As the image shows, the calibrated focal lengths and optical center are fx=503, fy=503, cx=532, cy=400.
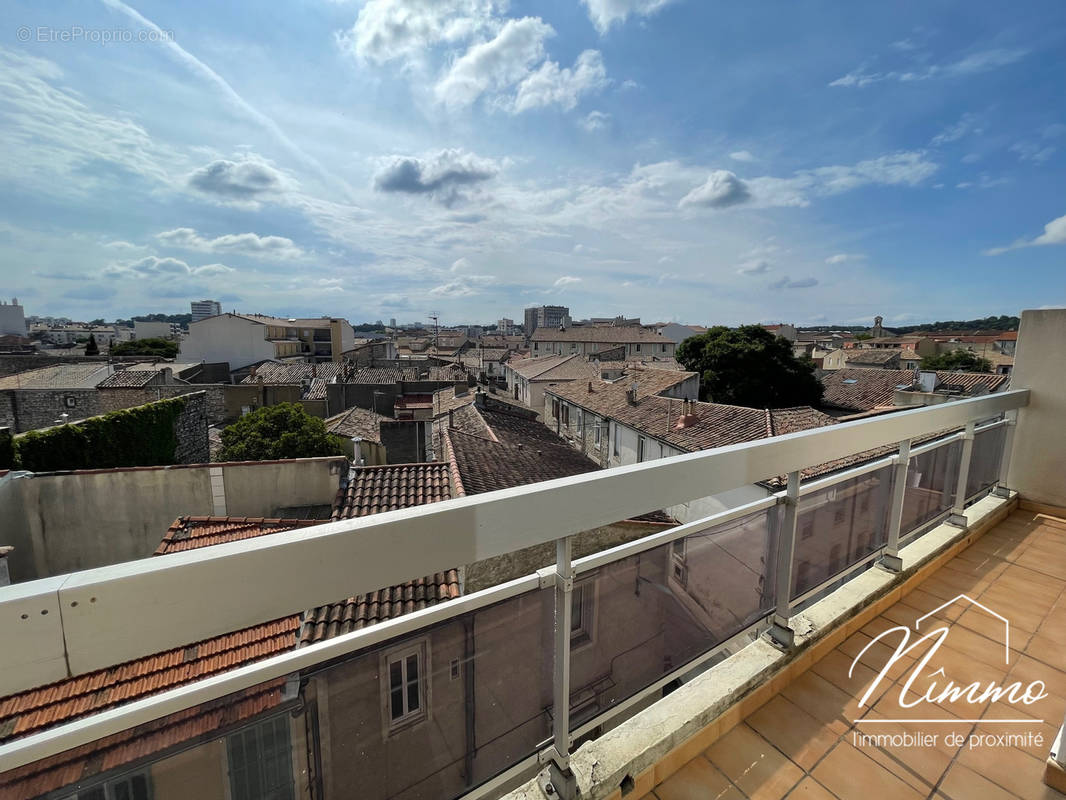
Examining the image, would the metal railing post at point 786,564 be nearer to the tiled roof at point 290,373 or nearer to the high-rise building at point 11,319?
the tiled roof at point 290,373

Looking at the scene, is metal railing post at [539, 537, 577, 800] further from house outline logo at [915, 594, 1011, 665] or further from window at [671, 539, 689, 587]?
house outline logo at [915, 594, 1011, 665]

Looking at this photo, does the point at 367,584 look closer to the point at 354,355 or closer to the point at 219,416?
the point at 219,416

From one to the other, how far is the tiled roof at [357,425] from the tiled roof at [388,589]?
9.73 metres

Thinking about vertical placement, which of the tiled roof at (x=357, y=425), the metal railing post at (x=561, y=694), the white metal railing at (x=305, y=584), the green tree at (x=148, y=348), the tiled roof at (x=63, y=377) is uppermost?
the white metal railing at (x=305, y=584)

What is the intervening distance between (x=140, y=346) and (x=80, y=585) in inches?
2311

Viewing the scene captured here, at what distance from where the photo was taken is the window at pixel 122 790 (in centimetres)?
90

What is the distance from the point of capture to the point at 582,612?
147 cm

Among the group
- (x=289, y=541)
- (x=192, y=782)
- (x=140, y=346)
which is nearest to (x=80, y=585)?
(x=289, y=541)

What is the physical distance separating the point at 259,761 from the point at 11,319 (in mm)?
98308

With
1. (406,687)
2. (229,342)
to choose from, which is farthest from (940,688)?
(229,342)

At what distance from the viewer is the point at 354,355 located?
45.0 m

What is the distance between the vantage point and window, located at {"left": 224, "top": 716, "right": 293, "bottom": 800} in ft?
3.35

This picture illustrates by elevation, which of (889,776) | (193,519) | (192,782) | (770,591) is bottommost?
(193,519)

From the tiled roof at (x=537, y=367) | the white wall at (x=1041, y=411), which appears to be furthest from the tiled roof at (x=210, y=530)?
the tiled roof at (x=537, y=367)
